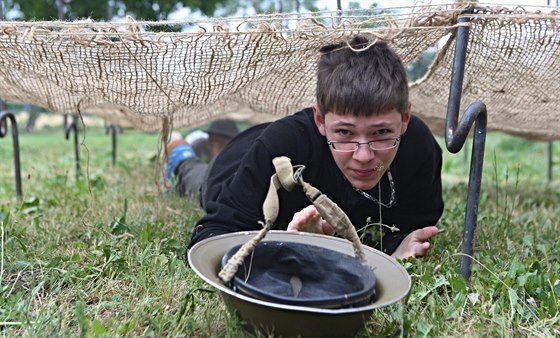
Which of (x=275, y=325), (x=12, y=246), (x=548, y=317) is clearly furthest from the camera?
(x=12, y=246)

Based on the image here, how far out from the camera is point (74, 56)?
1607mm

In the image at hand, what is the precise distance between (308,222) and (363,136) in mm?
253

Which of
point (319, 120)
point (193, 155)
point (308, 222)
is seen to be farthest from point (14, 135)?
point (308, 222)

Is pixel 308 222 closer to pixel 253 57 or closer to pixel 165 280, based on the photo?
pixel 165 280

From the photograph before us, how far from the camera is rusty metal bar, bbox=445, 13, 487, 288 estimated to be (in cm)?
131

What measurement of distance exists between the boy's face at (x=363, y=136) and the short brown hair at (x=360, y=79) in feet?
0.06

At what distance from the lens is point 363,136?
1.51 m

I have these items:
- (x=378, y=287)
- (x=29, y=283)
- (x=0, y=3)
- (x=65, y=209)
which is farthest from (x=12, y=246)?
(x=0, y=3)

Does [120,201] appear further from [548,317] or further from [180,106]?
[548,317]

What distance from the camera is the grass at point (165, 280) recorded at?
1.24 metres

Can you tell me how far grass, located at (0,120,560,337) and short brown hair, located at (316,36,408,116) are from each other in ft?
1.46

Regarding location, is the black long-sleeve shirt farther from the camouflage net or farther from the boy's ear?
the camouflage net

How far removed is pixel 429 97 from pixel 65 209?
4.65ft

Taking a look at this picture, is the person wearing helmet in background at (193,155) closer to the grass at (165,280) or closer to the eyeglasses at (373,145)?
the grass at (165,280)
